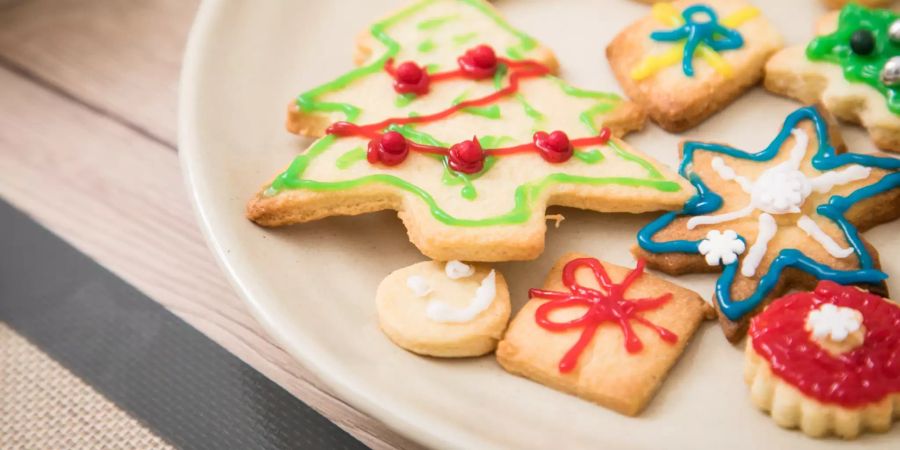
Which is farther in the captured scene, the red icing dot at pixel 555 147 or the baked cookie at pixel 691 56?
the baked cookie at pixel 691 56

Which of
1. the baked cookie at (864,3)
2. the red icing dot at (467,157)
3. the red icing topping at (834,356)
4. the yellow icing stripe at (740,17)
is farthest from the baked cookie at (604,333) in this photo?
the baked cookie at (864,3)

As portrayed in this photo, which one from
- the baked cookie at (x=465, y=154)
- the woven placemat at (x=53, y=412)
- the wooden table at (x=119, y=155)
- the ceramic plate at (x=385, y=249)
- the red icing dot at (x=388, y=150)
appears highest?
the red icing dot at (x=388, y=150)

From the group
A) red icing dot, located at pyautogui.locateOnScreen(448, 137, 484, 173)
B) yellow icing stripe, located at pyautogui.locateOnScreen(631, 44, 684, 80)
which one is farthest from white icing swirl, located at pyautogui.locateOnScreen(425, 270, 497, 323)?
yellow icing stripe, located at pyautogui.locateOnScreen(631, 44, 684, 80)

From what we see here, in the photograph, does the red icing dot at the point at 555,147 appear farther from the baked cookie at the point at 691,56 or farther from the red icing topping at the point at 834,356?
the red icing topping at the point at 834,356

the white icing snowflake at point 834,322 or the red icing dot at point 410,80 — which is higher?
the red icing dot at point 410,80

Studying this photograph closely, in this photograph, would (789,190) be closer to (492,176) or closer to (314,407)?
(492,176)

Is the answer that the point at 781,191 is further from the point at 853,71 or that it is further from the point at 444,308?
the point at 444,308
